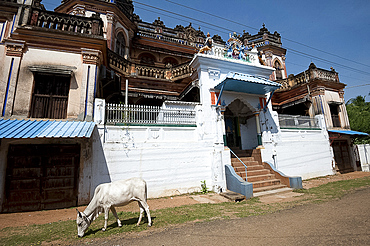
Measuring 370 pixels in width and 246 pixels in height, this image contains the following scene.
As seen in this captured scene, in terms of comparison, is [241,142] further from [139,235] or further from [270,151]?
[139,235]

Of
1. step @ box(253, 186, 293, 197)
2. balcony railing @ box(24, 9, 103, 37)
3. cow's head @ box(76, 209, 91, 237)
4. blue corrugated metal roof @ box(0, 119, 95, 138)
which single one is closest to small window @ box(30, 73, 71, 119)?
blue corrugated metal roof @ box(0, 119, 95, 138)

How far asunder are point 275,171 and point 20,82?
12.1 meters

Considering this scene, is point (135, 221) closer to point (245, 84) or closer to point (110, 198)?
point (110, 198)

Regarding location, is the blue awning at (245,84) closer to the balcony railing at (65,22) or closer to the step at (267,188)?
the step at (267,188)

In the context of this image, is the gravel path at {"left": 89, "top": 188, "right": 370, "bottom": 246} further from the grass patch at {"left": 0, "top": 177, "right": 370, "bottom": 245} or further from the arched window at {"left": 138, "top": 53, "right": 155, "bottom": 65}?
the arched window at {"left": 138, "top": 53, "right": 155, "bottom": 65}

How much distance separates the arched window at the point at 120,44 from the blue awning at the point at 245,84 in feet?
28.5

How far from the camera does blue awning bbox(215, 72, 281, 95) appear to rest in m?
8.34

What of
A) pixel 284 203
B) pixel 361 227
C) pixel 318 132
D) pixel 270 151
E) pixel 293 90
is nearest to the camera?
pixel 361 227

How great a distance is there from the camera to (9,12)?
7676 mm

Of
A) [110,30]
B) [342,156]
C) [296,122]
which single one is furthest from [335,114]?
[110,30]

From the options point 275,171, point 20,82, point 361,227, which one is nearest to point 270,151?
point 275,171

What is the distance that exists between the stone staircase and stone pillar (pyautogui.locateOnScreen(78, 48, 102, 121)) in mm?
7264

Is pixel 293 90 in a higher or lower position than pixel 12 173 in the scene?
higher

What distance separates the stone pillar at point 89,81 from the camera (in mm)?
7188
